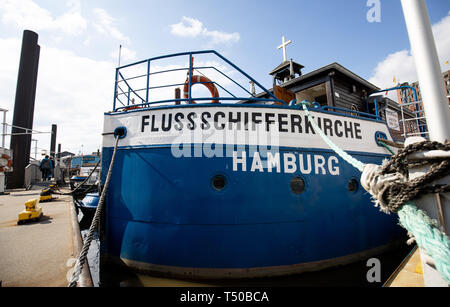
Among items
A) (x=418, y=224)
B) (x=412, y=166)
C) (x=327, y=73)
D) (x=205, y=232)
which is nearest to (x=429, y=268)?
(x=418, y=224)

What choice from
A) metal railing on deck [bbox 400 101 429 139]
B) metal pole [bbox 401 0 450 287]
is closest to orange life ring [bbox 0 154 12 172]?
metal pole [bbox 401 0 450 287]

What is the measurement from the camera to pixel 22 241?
3789 millimetres

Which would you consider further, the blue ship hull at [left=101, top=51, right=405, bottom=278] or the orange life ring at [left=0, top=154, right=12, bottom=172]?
the orange life ring at [left=0, top=154, right=12, bottom=172]

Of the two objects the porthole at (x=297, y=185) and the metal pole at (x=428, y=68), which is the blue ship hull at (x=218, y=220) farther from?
the metal pole at (x=428, y=68)

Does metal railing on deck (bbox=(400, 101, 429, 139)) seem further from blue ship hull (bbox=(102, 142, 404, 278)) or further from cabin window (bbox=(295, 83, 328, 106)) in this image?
blue ship hull (bbox=(102, 142, 404, 278))

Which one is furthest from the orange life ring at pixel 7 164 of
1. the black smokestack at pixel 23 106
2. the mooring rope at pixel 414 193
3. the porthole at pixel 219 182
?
the mooring rope at pixel 414 193

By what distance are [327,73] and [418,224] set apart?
6543 mm

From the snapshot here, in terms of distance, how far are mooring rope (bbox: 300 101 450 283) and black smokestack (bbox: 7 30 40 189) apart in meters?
18.2

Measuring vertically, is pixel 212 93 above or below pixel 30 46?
below

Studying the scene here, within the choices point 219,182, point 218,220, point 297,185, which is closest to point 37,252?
point 218,220

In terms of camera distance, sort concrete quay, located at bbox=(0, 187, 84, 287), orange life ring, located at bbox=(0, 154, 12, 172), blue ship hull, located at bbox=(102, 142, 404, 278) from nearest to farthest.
Result: concrete quay, located at bbox=(0, 187, 84, 287), blue ship hull, located at bbox=(102, 142, 404, 278), orange life ring, located at bbox=(0, 154, 12, 172)

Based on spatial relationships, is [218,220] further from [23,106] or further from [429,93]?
[23,106]

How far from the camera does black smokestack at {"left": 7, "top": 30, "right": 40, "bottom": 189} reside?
13.2 metres
